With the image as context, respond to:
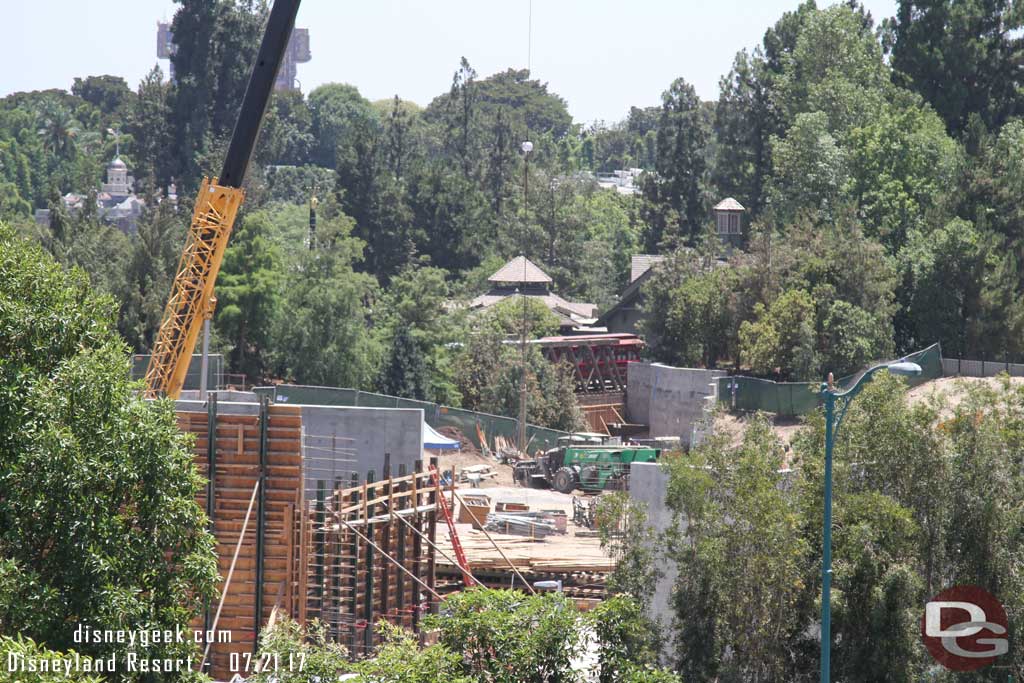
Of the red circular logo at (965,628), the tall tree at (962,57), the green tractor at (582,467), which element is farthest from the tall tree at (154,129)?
the red circular logo at (965,628)

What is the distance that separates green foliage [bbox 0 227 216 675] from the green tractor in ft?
106

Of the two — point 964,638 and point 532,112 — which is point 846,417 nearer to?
point 964,638

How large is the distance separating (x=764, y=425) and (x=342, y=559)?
30.5ft

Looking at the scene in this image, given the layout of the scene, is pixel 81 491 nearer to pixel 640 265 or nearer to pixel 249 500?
pixel 249 500

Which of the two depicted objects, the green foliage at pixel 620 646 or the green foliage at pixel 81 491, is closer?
the green foliage at pixel 81 491

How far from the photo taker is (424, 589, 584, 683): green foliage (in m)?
20.4

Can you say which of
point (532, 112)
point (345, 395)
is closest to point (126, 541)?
point (345, 395)

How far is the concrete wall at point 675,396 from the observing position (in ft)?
203

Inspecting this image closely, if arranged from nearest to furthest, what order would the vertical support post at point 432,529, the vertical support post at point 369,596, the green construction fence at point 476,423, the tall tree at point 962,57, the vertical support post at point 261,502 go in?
the vertical support post at point 261,502 → the vertical support post at point 369,596 → the vertical support post at point 432,529 → the green construction fence at point 476,423 → the tall tree at point 962,57

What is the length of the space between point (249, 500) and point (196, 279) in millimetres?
10846

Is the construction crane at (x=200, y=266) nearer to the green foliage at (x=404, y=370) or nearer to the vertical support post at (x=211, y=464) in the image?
the vertical support post at (x=211, y=464)

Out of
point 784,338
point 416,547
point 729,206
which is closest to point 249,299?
point 784,338

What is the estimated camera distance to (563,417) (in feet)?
214

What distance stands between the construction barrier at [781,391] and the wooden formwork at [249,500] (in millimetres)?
30306
